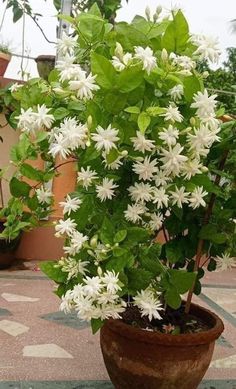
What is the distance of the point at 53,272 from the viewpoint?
1.54 m

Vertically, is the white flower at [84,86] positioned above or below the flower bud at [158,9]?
below

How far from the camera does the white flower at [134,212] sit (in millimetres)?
1454

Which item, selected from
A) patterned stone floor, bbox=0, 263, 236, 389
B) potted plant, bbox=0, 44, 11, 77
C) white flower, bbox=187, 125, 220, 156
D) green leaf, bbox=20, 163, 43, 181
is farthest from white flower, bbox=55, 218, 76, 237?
potted plant, bbox=0, 44, 11, 77

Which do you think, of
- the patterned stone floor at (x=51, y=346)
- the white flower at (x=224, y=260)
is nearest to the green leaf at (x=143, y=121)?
the white flower at (x=224, y=260)

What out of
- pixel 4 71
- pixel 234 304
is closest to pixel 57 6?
pixel 4 71

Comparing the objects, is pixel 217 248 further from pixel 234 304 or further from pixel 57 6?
pixel 57 6

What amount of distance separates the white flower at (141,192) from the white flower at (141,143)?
131 millimetres

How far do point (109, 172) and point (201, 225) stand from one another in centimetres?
48

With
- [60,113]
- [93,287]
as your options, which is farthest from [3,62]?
[93,287]

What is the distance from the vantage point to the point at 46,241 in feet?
13.7

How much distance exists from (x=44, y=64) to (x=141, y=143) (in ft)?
10.2

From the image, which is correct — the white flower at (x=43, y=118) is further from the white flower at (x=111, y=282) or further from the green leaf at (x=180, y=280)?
the green leaf at (x=180, y=280)

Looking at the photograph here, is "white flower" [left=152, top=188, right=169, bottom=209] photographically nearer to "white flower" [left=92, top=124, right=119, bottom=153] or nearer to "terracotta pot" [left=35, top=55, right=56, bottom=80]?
"white flower" [left=92, top=124, right=119, bottom=153]

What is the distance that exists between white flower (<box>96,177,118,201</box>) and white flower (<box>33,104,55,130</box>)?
0.23 meters
